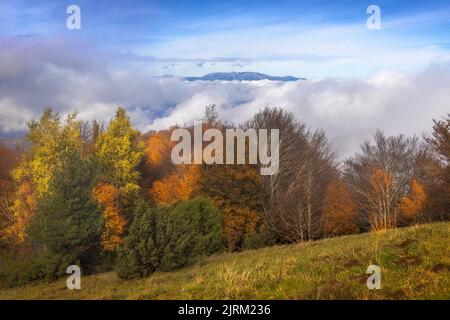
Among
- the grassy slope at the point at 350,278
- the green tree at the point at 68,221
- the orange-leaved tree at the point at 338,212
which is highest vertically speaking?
the grassy slope at the point at 350,278

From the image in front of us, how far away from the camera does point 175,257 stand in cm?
2398

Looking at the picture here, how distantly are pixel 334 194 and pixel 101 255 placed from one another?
93.3ft

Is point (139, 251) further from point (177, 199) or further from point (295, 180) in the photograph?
point (295, 180)

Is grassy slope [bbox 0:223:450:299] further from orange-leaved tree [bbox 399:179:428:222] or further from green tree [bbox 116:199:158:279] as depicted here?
orange-leaved tree [bbox 399:179:428:222]

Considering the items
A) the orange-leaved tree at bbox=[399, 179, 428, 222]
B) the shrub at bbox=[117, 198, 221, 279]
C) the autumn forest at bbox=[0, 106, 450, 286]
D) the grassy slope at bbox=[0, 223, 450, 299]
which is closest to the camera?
the grassy slope at bbox=[0, 223, 450, 299]

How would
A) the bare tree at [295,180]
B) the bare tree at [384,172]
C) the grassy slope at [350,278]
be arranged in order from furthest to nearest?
1. the bare tree at [384,172]
2. the bare tree at [295,180]
3. the grassy slope at [350,278]

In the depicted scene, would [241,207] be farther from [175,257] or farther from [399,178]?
[399,178]

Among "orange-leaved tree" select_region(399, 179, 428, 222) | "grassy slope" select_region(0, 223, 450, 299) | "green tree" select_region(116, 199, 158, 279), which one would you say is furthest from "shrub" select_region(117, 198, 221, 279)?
"orange-leaved tree" select_region(399, 179, 428, 222)

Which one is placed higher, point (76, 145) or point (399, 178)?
point (76, 145)

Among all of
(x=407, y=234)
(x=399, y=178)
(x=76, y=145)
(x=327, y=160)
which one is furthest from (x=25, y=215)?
(x=399, y=178)

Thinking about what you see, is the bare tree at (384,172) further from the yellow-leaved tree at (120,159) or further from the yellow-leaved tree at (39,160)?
the yellow-leaved tree at (39,160)

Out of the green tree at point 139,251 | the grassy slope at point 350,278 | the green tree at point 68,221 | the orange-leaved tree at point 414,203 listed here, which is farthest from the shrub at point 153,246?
the orange-leaved tree at point 414,203

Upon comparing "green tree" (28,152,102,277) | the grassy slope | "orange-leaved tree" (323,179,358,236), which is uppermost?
the grassy slope

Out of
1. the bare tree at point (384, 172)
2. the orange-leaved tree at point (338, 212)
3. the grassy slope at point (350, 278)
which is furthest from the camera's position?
the bare tree at point (384, 172)
